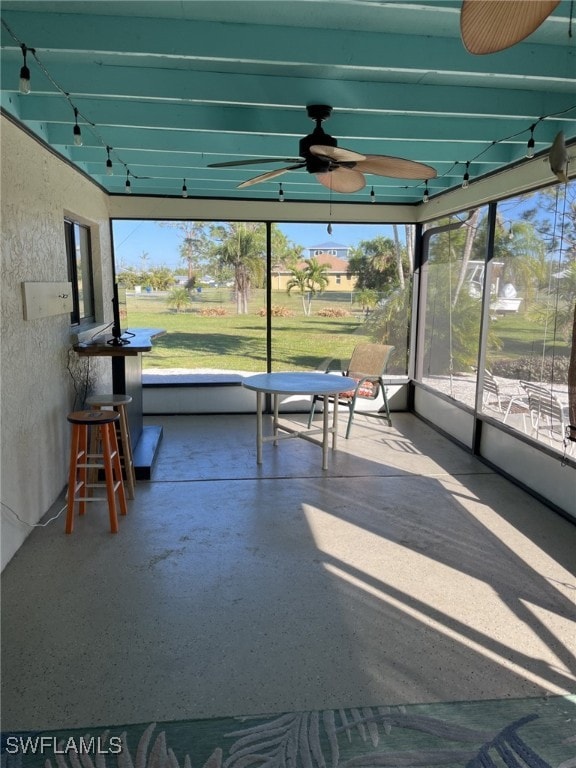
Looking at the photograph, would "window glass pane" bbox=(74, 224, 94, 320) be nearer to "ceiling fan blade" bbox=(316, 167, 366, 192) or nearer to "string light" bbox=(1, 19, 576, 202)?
"string light" bbox=(1, 19, 576, 202)

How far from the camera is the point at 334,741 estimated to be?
5.74 feet

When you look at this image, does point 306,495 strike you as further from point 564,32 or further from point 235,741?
point 564,32

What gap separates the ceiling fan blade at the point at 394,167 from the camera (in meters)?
2.77

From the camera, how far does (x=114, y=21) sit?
2.30 meters

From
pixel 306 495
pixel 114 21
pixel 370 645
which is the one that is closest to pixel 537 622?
pixel 370 645

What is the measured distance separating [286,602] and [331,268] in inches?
179

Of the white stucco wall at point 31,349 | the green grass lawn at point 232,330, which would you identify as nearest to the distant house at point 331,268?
the green grass lawn at point 232,330

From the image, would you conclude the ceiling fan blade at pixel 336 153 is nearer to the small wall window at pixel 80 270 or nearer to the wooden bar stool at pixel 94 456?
the wooden bar stool at pixel 94 456

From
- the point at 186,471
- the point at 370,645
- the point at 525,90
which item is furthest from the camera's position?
the point at 186,471

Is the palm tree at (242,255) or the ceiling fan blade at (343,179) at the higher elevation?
the ceiling fan blade at (343,179)

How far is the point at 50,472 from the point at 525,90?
3.80m

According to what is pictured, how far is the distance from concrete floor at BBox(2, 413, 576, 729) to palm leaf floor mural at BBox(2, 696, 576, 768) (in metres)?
0.06

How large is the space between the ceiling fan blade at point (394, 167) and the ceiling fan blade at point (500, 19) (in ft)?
4.80

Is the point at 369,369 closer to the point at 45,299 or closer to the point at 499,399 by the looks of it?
the point at 499,399
